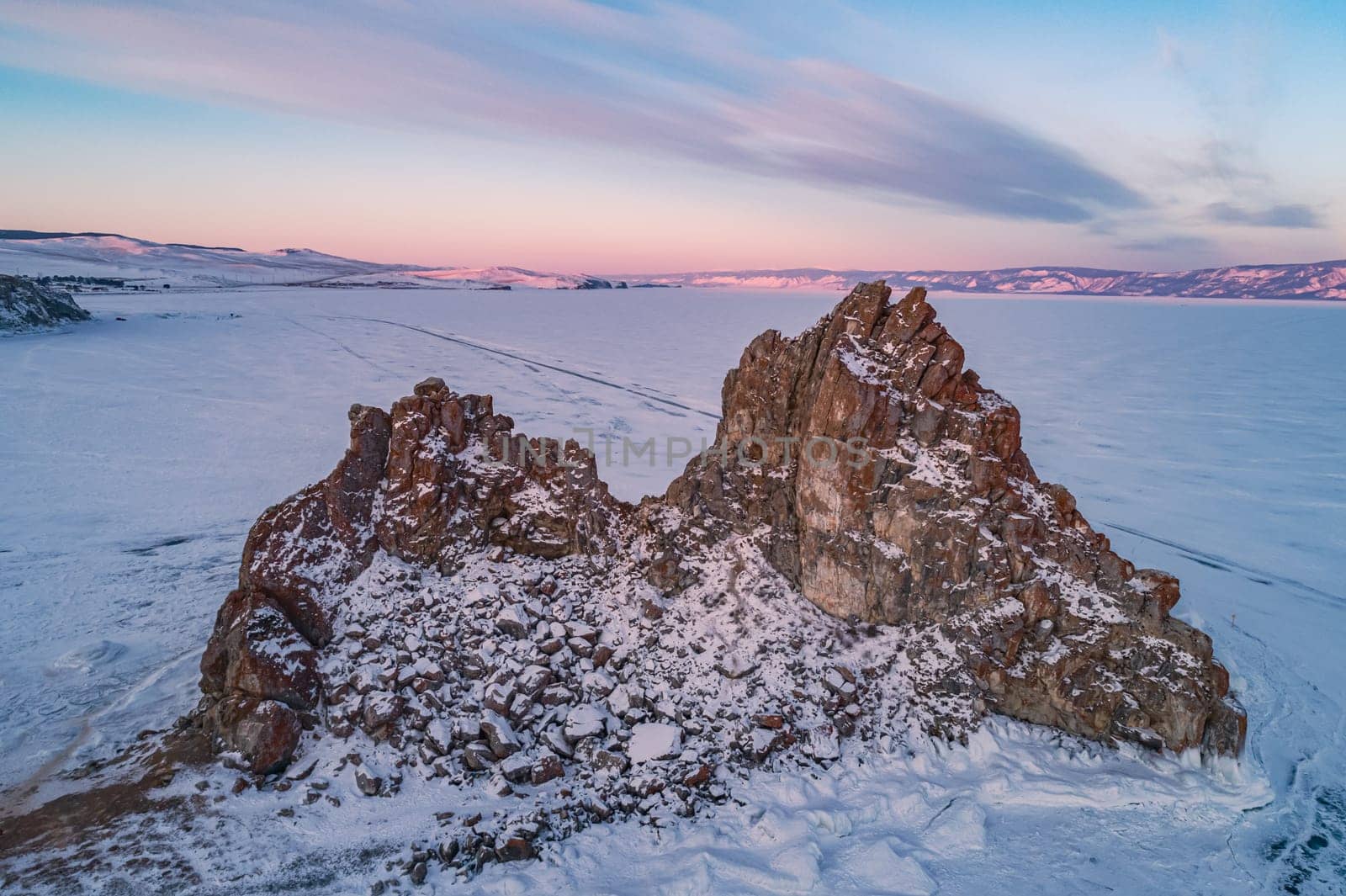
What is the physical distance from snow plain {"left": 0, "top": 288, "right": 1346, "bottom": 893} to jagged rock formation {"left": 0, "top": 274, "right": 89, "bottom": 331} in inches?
337

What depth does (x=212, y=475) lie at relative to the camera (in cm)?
1805

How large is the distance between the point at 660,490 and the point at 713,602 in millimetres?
8496

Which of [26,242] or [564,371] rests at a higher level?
[26,242]

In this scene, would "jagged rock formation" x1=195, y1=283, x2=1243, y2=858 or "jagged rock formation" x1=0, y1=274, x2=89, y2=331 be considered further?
"jagged rock formation" x1=0, y1=274, x2=89, y2=331

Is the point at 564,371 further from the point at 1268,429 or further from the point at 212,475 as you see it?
the point at 1268,429

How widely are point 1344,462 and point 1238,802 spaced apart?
2147 cm

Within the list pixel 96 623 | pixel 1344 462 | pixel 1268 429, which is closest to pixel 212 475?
pixel 96 623

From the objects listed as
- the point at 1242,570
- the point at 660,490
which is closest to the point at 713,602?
the point at 660,490

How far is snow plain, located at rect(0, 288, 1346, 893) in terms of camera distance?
6621 mm

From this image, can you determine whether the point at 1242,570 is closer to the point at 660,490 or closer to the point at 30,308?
the point at 660,490

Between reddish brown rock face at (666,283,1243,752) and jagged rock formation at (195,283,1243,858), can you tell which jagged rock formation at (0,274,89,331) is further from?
reddish brown rock face at (666,283,1243,752)

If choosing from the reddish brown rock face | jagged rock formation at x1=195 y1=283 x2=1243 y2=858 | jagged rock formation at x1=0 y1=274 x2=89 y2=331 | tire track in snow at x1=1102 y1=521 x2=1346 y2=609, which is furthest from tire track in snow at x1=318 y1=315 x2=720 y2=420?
jagged rock formation at x1=0 y1=274 x2=89 y2=331

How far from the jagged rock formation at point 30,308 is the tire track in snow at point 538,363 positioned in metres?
17.0

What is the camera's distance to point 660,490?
17.9 metres
